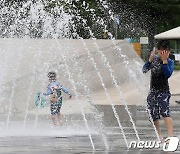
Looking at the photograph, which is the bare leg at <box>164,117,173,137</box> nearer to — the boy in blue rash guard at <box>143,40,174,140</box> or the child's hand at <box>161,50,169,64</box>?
the boy in blue rash guard at <box>143,40,174,140</box>

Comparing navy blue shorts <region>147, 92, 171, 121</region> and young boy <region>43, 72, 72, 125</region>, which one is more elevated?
navy blue shorts <region>147, 92, 171, 121</region>

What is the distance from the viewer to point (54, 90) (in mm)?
14555

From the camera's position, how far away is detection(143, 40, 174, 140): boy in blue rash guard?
10688 millimetres

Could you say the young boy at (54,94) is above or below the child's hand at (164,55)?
below

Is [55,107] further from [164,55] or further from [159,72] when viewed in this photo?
[164,55]

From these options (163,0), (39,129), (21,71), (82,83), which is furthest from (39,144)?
(163,0)

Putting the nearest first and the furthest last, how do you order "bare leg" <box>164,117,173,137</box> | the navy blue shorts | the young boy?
"bare leg" <box>164,117,173,137</box>
the navy blue shorts
the young boy

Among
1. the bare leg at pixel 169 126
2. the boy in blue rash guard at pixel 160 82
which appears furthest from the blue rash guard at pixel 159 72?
the bare leg at pixel 169 126

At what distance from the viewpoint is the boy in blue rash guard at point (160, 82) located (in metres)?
10.7

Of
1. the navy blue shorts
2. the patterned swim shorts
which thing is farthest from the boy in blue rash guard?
the patterned swim shorts

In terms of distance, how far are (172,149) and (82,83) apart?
473 inches

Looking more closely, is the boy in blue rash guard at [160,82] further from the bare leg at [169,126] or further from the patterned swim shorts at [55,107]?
the patterned swim shorts at [55,107]

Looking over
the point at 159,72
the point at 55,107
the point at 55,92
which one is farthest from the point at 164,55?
the point at 55,107

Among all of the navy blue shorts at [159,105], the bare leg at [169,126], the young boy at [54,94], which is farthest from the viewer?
the young boy at [54,94]
